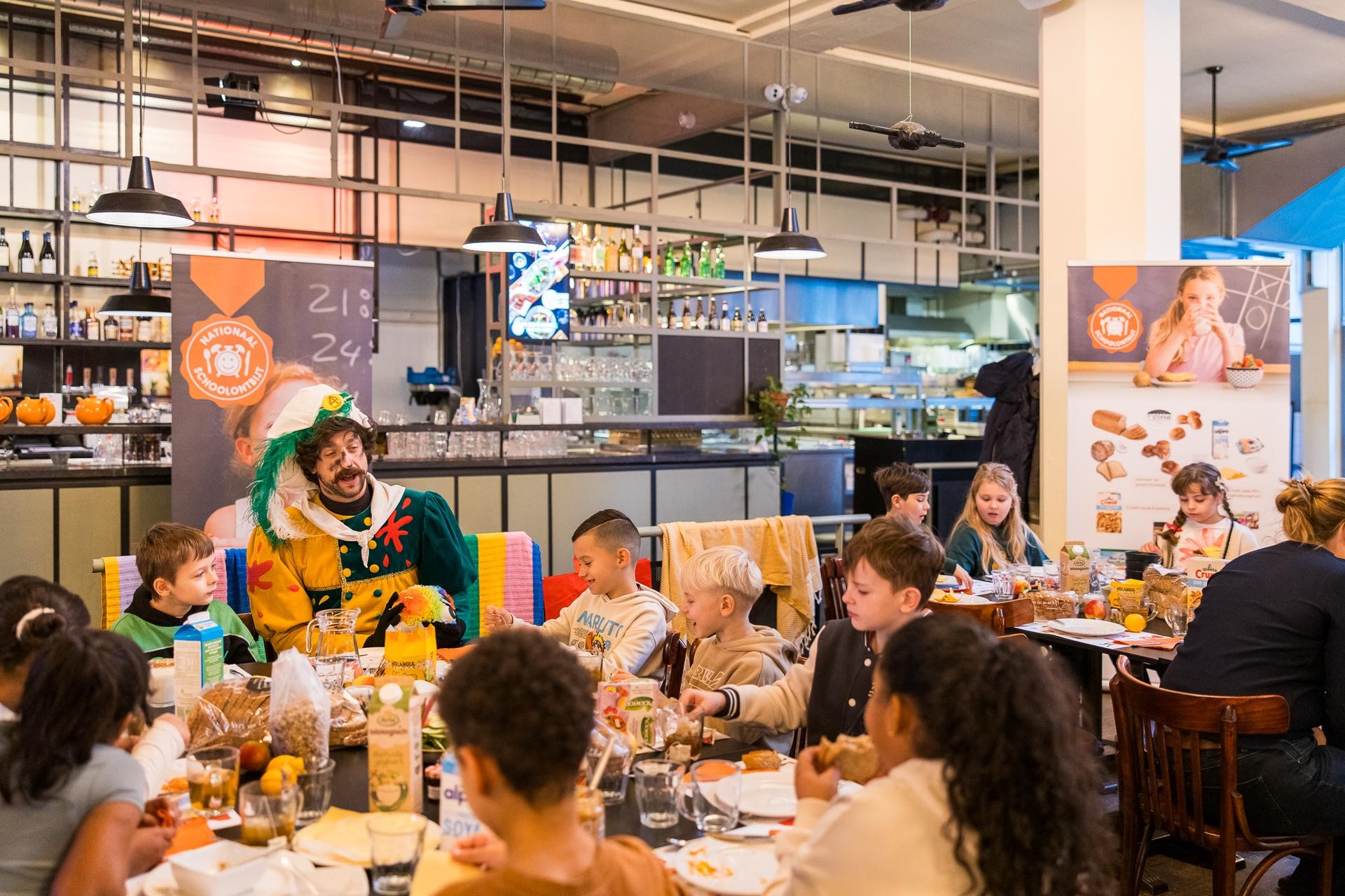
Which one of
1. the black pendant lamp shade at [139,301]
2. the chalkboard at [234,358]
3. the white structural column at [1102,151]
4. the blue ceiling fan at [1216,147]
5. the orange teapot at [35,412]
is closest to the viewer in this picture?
the chalkboard at [234,358]

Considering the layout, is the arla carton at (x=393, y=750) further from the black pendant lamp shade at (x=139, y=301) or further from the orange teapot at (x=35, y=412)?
the black pendant lamp shade at (x=139, y=301)

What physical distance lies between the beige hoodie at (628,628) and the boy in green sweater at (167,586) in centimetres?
89

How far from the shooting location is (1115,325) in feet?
21.0

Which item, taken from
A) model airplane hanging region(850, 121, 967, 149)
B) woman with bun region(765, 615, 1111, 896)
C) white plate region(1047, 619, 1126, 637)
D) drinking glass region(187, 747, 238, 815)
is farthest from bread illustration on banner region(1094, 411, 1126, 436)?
drinking glass region(187, 747, 238, 815)

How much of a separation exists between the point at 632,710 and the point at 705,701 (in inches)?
8.8

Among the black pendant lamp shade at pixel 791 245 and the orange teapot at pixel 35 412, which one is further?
the black pendant lamp shade at pixel 791 245

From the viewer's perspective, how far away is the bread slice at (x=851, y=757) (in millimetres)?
1846

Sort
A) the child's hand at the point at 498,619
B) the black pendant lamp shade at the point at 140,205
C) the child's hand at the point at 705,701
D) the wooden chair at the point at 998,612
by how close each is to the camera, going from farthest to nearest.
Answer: the black pendant lamp shade at the point at 140,205 < the wooden chair at the point at 998,612 < the child's hand at the point at 498,619 < the child's hand at the point at 705,701

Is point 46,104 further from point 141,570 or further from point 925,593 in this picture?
point 925,593

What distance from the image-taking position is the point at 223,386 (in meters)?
6.31

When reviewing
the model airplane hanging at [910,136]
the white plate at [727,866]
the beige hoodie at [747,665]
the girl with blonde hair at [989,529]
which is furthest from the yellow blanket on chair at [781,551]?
the white plate at [727,866]

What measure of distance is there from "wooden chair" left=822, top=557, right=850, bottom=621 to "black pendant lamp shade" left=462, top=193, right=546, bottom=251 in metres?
2.49

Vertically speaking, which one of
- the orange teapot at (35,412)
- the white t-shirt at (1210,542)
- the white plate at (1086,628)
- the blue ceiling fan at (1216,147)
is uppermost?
Result: the blue ceiling fan at (1216,147)

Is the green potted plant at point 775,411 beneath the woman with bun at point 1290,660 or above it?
above
